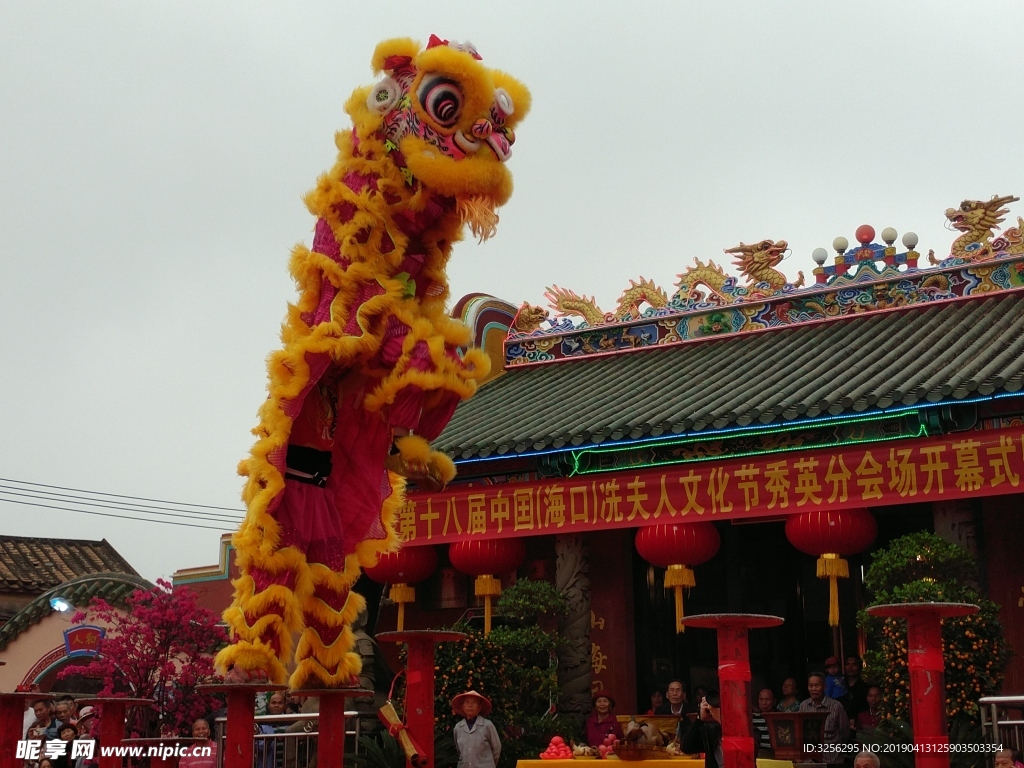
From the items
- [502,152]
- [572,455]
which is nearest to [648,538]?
[572,455]

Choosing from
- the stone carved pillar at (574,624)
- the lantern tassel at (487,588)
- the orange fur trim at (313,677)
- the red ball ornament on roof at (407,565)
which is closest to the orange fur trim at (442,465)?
the orange fur trim at (313,677)

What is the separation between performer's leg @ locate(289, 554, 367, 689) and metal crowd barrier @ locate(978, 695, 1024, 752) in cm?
388

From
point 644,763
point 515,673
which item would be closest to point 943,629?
point 644,763

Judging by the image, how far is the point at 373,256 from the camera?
23.0 ft

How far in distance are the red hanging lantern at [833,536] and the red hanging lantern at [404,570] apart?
12.6 feet

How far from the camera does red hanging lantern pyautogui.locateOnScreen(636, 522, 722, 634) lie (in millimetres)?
11805

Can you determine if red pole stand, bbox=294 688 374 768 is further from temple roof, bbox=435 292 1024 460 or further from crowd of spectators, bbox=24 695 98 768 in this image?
temple roof, bbox=435 292 1024 460

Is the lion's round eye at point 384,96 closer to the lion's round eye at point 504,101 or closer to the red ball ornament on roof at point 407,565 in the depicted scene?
the lion's round eye at point 504,101

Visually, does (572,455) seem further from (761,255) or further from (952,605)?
(952,605)

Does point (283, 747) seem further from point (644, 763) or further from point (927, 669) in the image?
point (927, 669)

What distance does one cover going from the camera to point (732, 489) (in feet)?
37.9

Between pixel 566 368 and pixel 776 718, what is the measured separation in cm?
683

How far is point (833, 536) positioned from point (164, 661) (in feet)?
18.7

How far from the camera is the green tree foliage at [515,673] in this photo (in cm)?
1090
